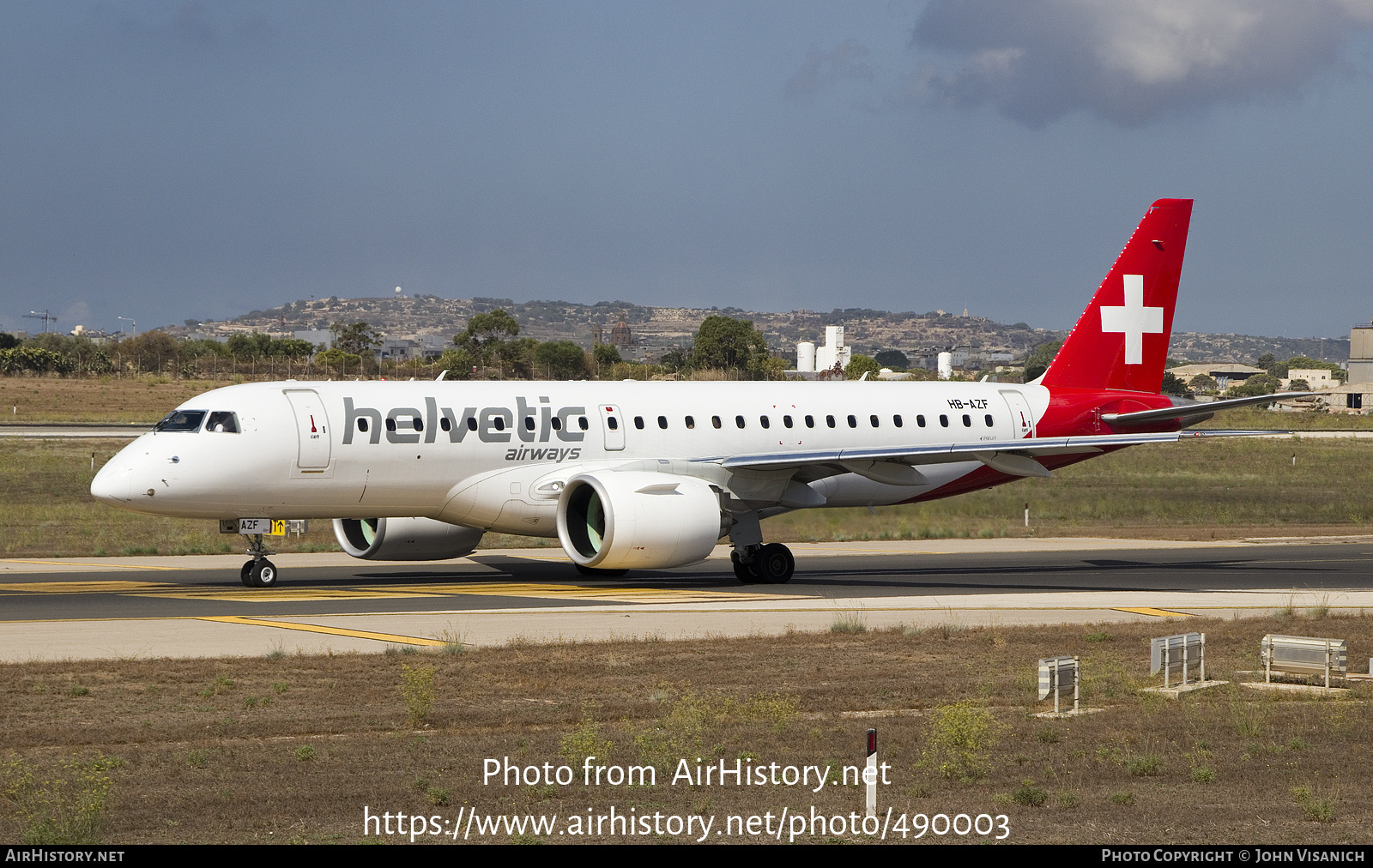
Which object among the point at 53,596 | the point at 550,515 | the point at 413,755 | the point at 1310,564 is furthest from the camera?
the point at 1310,564

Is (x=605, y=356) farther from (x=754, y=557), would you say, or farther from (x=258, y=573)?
(x=258, y=573)

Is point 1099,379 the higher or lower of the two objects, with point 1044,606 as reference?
higher

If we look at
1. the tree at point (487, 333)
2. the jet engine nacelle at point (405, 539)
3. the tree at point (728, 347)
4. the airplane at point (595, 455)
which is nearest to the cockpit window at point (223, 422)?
the airplane at point (595, 455)

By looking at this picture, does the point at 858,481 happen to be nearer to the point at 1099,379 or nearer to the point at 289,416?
the point at 1099,379

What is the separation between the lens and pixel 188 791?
41.0 feet

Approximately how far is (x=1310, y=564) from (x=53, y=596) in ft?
93.0

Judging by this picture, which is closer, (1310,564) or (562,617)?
(562,617)

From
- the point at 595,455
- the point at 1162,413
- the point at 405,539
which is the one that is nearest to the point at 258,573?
the point at 405,539

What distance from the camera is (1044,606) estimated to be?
28.2 m

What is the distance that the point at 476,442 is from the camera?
3078 centimetres

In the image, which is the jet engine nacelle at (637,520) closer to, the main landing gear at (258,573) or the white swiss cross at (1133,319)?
the main landing gear at (258,573)

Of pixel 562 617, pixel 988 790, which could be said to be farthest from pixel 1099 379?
pixel 988 790

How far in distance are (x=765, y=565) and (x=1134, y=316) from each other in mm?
13157
